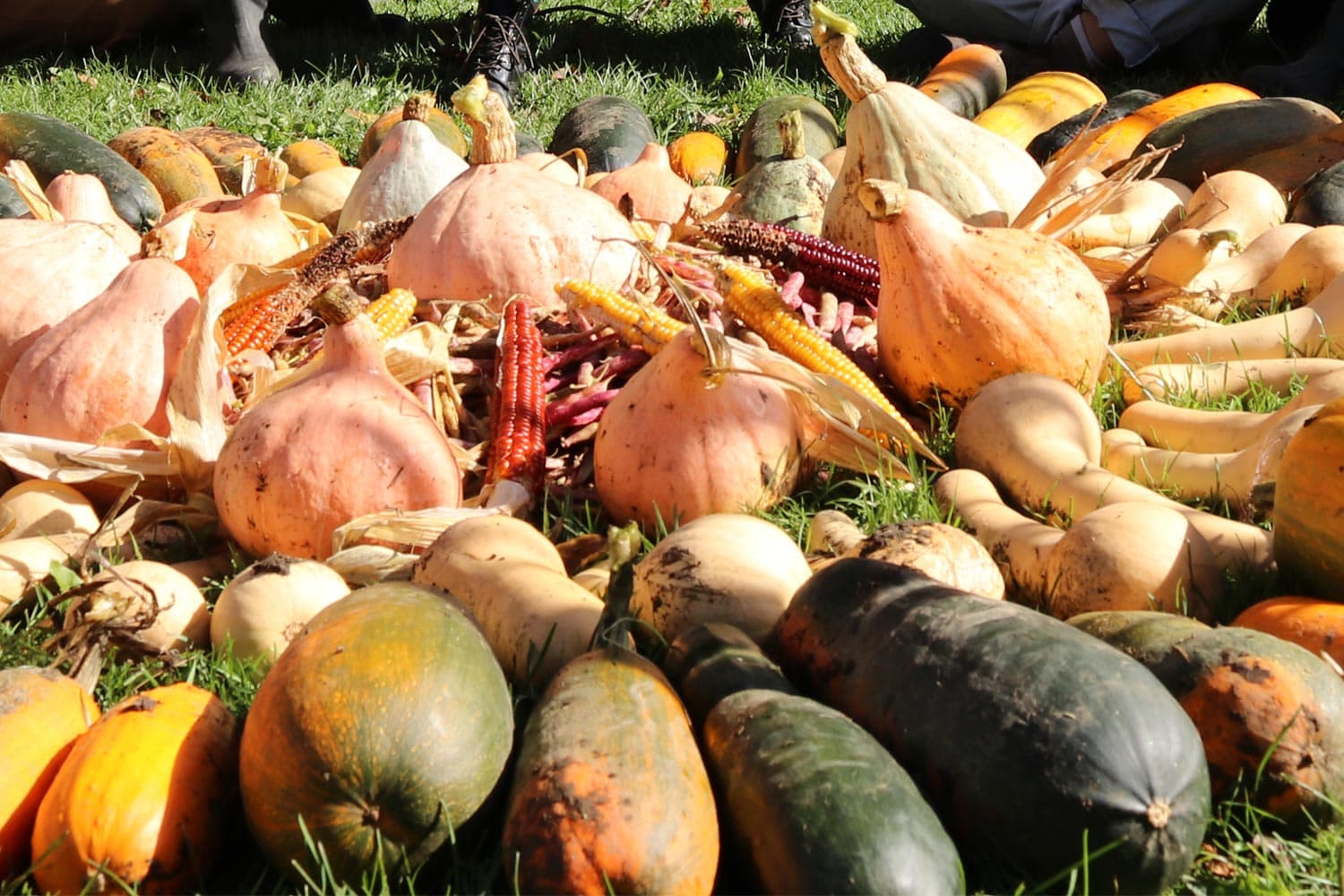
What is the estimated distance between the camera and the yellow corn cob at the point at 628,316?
3.29 meters

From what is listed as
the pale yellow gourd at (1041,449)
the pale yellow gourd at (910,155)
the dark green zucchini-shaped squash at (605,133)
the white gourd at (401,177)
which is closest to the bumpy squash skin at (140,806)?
the pale yellow gourd at (1041,449)

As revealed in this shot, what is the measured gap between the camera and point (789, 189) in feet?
16.0

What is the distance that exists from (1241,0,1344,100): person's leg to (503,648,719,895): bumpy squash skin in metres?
6.53

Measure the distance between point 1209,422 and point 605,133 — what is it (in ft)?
12.0

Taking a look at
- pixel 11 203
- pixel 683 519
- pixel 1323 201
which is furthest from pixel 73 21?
pixel 1323 201

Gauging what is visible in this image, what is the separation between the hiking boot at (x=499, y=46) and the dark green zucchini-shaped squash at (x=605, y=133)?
3.22 ft

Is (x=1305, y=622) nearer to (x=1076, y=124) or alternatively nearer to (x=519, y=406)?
(x=519, y=406)

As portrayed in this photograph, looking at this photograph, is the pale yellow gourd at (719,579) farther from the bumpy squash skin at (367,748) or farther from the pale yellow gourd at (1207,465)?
the pale yellow gourd at (1207,465)

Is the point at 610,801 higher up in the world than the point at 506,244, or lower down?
higher up

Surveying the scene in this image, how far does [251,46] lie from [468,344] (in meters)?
5.02

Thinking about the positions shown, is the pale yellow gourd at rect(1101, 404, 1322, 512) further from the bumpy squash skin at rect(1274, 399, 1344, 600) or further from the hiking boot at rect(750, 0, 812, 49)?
the hiking boot at rect(750, 0, 812, 49)

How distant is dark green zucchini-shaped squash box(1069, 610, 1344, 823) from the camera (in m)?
1.79

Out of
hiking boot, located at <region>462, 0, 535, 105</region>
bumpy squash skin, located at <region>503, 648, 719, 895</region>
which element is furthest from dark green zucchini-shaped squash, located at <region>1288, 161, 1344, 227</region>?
hiking boot, located at <region>462, 0, 535, 105</region>

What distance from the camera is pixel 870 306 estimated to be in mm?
3842
